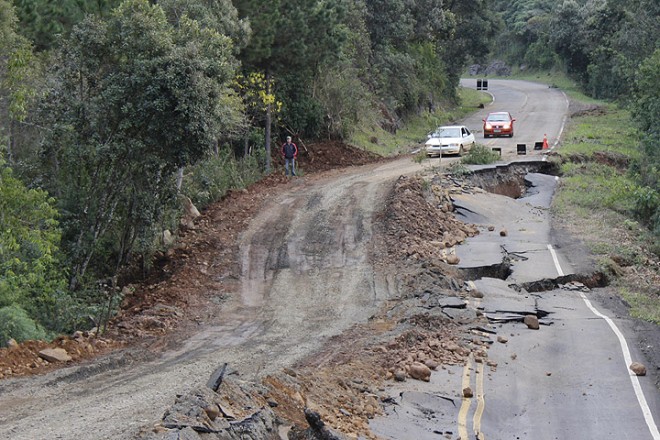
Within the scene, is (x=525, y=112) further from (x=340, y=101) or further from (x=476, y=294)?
(x=476, y=294)

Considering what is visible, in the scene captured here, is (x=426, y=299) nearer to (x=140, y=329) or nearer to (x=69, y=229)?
(x=140, y=329)

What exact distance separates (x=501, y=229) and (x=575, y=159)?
1413 centimetres

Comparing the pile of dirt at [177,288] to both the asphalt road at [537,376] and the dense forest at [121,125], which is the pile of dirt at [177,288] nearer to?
the dense forest at [121,125]

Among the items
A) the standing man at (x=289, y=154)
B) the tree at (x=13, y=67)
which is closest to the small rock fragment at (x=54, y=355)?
the tree at (x=13, y=67)

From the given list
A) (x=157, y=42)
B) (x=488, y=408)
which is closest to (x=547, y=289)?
(x=488, y=408)

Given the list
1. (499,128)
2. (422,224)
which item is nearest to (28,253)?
(422,224)

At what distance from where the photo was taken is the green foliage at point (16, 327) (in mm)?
15048

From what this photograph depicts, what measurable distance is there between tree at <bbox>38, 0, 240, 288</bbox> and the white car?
1747 centimetres

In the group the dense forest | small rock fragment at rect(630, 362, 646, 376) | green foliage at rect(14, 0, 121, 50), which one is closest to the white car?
the dense forest

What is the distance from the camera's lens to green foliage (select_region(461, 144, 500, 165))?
109 feet

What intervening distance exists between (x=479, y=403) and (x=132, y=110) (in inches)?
371

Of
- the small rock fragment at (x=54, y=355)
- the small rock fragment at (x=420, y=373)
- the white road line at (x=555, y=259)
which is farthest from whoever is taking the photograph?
the white road line at (x=555, y=259)

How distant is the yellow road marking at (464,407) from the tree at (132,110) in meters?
7.35

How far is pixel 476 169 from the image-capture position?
104 ft
